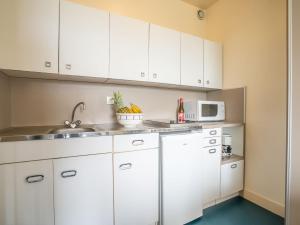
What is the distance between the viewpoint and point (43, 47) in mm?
1364

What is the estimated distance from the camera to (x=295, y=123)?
1121mm

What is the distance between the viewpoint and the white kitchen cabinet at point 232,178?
1906 mm

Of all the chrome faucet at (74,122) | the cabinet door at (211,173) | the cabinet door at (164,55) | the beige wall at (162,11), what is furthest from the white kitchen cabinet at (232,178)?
the beige wall at (162,11)

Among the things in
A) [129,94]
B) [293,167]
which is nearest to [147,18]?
[129,94]

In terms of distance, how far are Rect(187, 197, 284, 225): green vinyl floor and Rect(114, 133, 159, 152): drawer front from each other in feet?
3.08

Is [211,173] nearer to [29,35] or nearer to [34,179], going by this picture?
[34,179]

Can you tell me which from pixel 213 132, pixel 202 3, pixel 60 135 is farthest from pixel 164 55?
pixel 60 135

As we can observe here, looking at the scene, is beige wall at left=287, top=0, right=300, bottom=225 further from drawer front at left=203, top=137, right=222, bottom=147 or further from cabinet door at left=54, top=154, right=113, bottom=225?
cabinet door at left=54, top=154, right=113, bottom=225

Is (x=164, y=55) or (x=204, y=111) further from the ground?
(x=164, y=55)

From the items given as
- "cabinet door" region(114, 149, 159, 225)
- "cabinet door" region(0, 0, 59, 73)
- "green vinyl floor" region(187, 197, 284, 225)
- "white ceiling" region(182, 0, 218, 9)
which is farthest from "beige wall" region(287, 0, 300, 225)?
"cabinet door" region(0, 0, 59, 73)

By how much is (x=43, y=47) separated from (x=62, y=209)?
1.25 meters

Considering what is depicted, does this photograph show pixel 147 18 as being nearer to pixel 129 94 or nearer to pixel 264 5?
pixel 129 94

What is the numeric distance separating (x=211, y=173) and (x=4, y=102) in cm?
207

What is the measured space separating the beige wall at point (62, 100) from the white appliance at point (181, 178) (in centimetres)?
76
